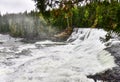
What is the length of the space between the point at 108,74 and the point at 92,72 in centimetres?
125

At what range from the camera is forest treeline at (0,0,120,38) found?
18.6 feet

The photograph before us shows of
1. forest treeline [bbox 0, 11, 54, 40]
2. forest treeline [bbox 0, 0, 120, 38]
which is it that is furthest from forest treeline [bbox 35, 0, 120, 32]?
forest treeline [bbox 0, 11, 54, 40]

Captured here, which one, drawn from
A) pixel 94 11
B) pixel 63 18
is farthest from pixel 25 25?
pixel 94 11

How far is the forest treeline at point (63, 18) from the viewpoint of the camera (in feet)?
18.6

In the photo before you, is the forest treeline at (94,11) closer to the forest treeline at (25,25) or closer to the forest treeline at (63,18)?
the forest treeline at (63,18)

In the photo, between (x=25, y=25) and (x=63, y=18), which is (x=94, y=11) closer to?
(x=63, y=18)

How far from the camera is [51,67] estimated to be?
1855 cm

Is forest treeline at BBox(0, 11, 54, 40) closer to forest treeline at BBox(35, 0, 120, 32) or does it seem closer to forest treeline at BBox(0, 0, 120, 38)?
forest treeline at BBox(0, 0, 120, 38)

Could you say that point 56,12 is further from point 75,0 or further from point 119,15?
point 119,15

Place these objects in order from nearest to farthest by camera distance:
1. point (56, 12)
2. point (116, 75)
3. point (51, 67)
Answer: point (56, 12) < point (116, 75) < point (51, 67)

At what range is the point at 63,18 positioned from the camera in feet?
207

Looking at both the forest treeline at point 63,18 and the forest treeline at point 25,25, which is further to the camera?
the forest treeline at point 25,25

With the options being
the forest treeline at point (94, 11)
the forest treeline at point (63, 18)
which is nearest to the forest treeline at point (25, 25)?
the forest treeline at point (63, 18)

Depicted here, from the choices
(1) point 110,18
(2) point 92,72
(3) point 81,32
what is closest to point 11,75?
(2) point 92,72
